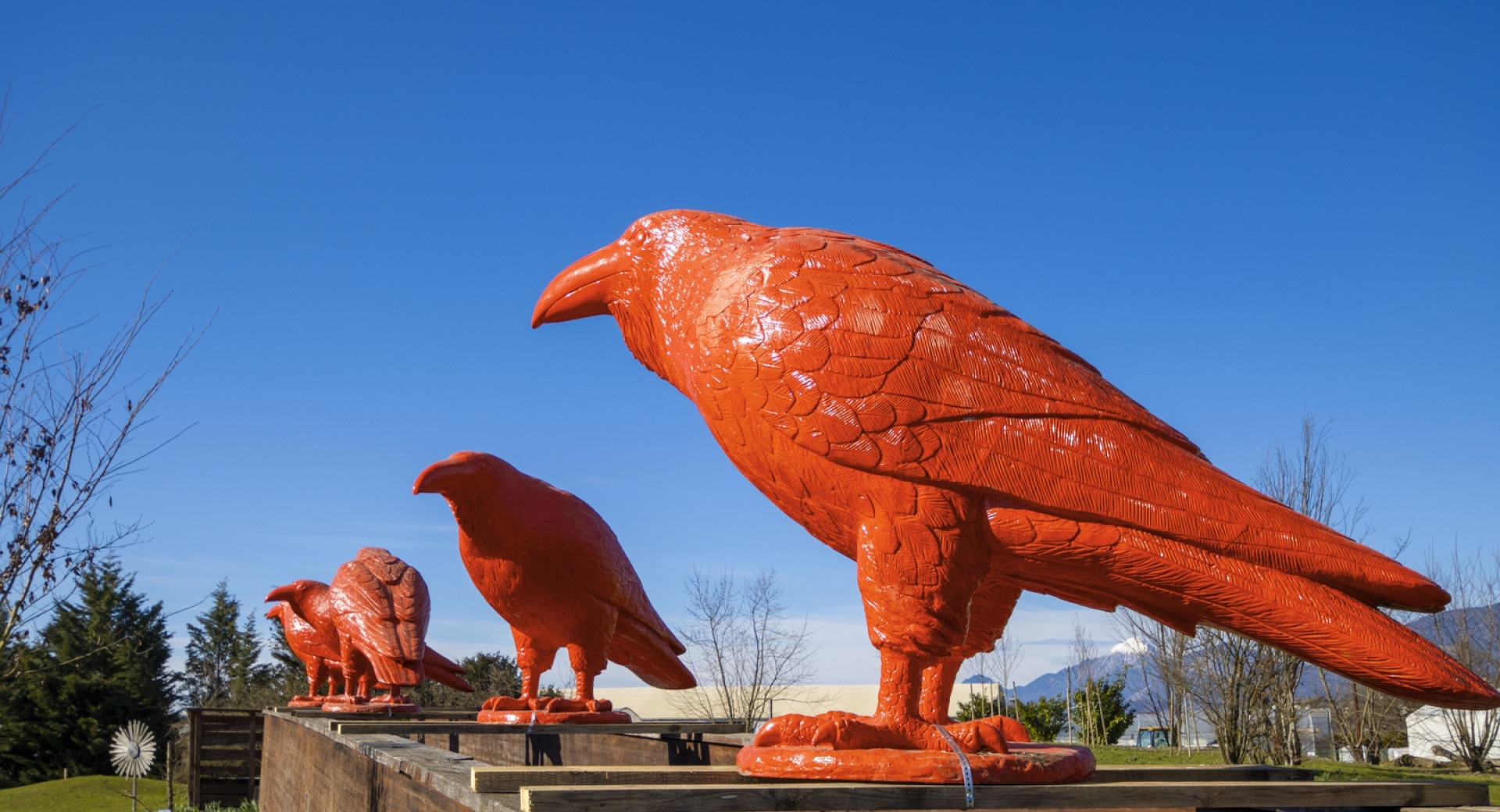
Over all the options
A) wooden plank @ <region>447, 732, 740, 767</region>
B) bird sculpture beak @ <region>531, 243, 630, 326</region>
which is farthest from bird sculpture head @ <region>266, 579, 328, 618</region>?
bird sculpture beak @ <region>531, 243, 630, 326</region>

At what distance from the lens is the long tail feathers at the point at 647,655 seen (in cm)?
681

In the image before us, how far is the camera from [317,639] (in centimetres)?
1068

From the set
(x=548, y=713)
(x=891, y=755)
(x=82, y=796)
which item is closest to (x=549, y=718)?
(x=548, y=713)

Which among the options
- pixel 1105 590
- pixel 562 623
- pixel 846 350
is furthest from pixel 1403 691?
pixel 562 623

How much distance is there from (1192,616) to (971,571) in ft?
2.10

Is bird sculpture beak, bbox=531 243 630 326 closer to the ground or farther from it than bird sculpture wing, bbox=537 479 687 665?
farther from it

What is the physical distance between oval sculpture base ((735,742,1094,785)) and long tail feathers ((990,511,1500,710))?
53 cm

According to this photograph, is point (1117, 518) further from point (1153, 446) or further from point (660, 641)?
point (660, 641)

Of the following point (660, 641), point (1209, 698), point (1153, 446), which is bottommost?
point (1209, 698)

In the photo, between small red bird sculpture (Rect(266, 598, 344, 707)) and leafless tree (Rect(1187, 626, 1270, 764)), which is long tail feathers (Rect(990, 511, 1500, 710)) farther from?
leafless tree (Rect(1187, 626, 1270, 764))

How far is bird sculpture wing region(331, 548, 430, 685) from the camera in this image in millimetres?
8422

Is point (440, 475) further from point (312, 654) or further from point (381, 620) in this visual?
point (312, 654)

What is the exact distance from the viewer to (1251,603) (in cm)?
277

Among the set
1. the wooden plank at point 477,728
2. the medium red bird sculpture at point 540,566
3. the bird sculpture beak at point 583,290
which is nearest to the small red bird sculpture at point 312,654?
the medium red bird sculpture at point 540,566
